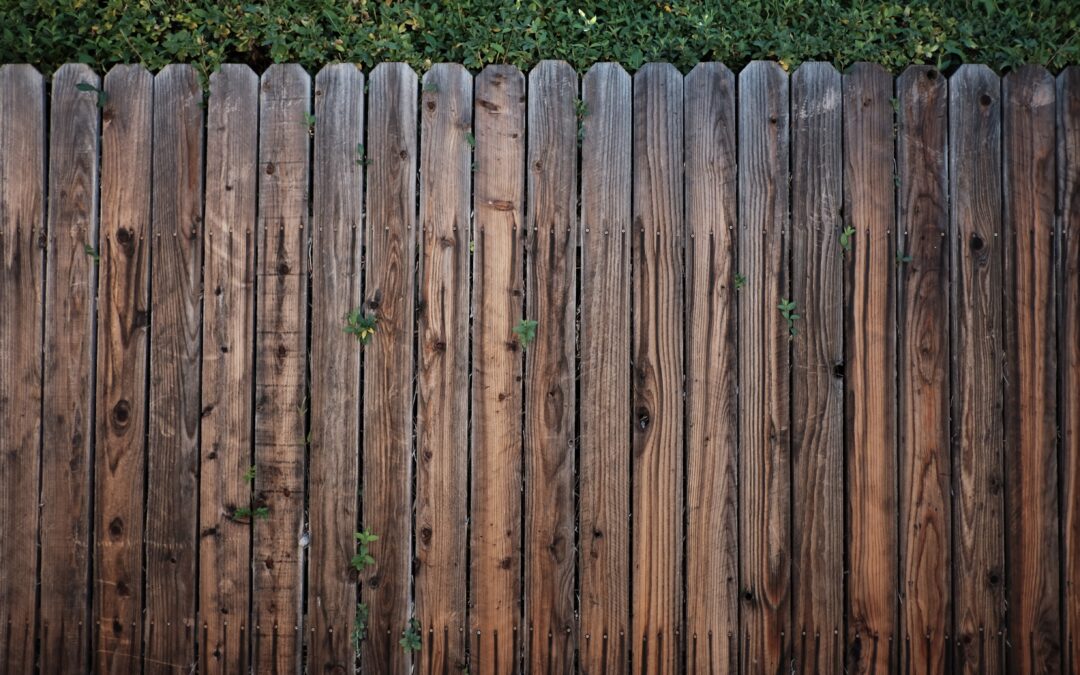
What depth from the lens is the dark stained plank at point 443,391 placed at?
7.98ft

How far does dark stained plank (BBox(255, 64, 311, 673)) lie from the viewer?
2449 millimetres

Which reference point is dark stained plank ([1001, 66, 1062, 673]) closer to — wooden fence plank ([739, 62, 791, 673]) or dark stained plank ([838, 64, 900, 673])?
dark stained plank ([838, 64, 900, 673])

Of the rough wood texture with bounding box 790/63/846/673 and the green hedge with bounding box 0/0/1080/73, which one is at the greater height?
the green hedge with bounding box 0/0/1080/73

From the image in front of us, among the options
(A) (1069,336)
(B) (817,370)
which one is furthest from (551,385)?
(A) (1069,336)

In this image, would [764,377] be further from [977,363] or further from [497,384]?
[497,384]

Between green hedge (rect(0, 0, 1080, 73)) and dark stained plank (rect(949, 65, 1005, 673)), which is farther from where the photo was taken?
green hedge (rect(0, 0, 1080, 73))

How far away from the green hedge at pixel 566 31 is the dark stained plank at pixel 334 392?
1.08 feet

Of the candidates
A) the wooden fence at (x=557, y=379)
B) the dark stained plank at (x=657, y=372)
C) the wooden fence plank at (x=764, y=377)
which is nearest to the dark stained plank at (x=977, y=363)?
the wooden fence at (x=557, y=379)

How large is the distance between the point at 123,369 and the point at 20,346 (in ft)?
1.19

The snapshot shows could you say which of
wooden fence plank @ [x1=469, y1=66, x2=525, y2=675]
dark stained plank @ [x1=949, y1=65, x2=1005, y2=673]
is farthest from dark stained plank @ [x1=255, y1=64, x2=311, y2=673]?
Result: dark stained plank @ [x1=949, y1=65, x2=1005, y2=673]

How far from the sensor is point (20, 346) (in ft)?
8.20

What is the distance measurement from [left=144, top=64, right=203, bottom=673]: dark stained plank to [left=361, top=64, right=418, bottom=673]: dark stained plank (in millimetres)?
582

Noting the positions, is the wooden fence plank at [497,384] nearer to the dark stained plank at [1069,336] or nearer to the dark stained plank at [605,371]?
the dark stained plank at [605,371]

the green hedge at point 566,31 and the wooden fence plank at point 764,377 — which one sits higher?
the green hedge at point 566,31
